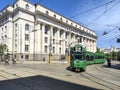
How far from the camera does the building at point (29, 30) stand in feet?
198

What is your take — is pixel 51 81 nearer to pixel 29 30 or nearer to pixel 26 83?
pixel 26 83

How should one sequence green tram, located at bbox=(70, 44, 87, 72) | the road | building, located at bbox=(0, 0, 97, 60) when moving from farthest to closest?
building, located at bbox=(0, 0, 97, 60)
green tram, located at bbox=(70, 44, 87, 72)
the road

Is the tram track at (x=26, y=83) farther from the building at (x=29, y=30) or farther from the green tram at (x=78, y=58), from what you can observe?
the building at (x=29, y=30)

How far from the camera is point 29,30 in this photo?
63.4m

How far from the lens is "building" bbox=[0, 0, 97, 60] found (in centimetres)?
6022

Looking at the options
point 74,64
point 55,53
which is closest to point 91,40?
point 55,53

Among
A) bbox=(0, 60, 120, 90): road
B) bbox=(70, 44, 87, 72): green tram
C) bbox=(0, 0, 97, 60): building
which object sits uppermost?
bbox=(0, 0, 97, 60): building

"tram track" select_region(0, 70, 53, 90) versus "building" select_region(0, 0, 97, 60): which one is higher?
"building" select_region(0, 0, 97, 60)

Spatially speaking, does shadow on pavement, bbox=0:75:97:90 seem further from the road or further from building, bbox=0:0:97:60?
building, bbox=0:0:97:60

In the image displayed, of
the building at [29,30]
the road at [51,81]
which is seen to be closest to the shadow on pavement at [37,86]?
the road at [51,81]

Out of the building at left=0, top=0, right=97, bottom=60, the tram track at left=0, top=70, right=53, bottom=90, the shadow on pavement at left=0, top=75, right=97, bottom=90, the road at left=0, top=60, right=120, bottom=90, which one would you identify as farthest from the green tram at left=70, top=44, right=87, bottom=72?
the building at left=0, top=0, right=97, bottom=60

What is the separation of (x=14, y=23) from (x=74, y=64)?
1735 inches

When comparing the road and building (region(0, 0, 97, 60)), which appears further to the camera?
building (region(0, 0, 97, 60))

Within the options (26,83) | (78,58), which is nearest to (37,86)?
(26,83)
